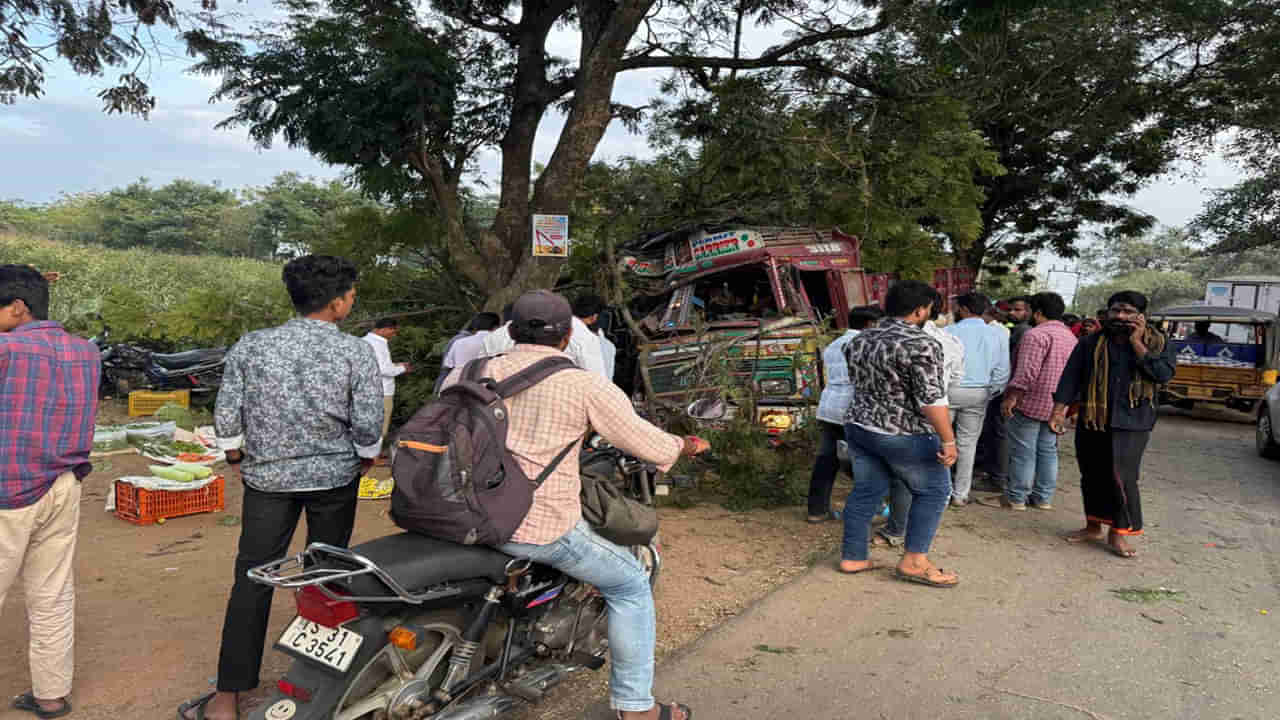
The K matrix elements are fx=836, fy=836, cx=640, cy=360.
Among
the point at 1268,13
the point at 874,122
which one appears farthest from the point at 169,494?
the point at 1268,13

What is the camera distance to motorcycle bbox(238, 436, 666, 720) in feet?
8.80

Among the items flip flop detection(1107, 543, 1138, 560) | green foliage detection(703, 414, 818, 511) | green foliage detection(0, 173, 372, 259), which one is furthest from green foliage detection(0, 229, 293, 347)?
green foliage detection(0, 173, 372, 259)

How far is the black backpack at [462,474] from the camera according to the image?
110 inches

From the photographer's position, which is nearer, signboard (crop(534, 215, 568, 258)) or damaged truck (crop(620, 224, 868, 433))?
signboard (crop(534, 215, 568, 258))

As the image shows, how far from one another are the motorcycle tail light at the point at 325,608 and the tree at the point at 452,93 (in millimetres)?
5997

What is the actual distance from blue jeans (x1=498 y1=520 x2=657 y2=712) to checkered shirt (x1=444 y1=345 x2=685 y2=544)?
0.16 m

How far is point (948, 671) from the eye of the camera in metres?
3.98

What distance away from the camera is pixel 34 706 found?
346cm

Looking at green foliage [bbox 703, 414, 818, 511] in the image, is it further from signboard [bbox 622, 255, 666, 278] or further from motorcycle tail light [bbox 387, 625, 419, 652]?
motorcycle tail light [bbox 387, 625, 419, 652]

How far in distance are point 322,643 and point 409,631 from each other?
27cm

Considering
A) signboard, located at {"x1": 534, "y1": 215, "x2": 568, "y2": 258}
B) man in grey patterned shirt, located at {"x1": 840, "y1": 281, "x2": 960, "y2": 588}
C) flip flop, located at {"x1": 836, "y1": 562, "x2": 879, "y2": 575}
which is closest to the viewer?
man in grey patterned shirt, located at {"x1": 840, "y1": 281, "x2": 960, "y2": 588}

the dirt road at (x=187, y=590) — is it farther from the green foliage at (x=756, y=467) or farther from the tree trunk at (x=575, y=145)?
the tree trunk at (x=575, y=145)

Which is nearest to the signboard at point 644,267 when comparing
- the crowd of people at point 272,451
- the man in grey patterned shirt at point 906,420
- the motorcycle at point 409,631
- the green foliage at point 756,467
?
the green foliage at point 756,467

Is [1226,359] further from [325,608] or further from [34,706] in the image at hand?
[34,706]
